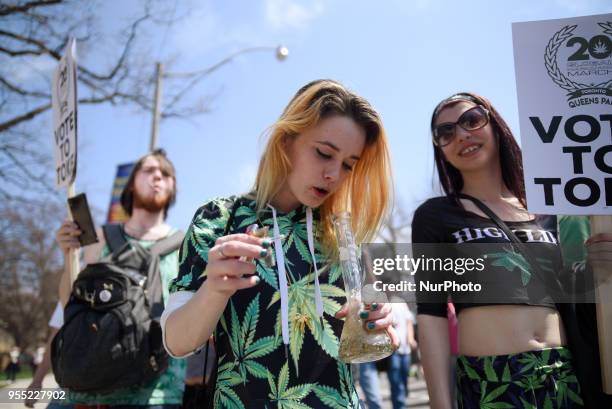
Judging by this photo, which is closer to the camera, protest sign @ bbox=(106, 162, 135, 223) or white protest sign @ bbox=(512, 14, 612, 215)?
white protest sign @ bbox=(512, 14, 612, 215)

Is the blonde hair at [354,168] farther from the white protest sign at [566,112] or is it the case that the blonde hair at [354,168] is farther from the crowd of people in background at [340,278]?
the white protest sign at [566,112]

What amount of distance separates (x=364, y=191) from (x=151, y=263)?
4.95ft

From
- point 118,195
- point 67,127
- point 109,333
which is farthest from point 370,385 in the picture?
point 118,195

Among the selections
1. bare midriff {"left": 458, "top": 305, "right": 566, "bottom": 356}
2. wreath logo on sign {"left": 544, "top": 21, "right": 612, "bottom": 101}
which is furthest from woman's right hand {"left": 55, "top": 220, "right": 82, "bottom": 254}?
wreath logo on sign {"left": 544, "top": 21, "right": 612, "bottom": 101}

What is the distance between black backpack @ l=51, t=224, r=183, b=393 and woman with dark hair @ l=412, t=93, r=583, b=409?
1.43 meters

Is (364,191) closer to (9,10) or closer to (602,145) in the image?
(602,145)

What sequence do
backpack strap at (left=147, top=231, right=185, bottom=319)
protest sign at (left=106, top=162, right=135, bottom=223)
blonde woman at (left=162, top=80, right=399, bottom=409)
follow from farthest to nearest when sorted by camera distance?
protest sign at (left=106, top=162, right=135, bottom=223) → backpack strap at (left=147, top=231, right=185, bottom=319) → blonde woman at (left=162, top=80, right=399, bottom=409)

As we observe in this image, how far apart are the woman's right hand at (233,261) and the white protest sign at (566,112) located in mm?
1085

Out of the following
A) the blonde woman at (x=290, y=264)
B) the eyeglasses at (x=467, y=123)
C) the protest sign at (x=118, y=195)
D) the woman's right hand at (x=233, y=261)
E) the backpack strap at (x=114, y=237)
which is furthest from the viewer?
the protest sign at (x=118, y=195)

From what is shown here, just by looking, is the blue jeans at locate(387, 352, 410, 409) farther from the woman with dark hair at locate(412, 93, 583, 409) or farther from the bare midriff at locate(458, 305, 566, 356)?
the bare midriff at locate(458, 305, 566, 356)

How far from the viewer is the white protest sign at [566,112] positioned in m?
1.79

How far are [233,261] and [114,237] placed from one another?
1997mm

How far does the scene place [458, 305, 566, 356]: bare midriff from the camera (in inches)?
70.6

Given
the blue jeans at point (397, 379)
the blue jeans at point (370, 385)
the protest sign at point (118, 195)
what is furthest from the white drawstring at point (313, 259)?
the protest sign at point (118, 195)
